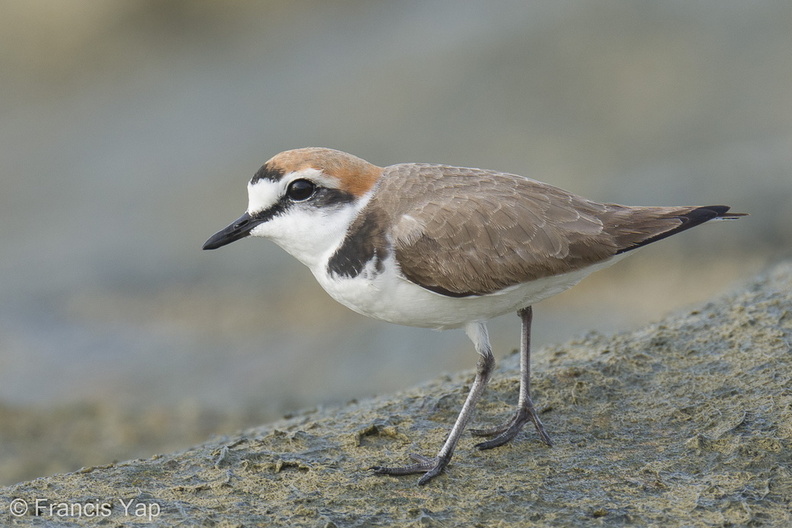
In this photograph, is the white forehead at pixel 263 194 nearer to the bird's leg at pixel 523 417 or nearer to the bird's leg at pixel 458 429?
the bird's leg at pixel 458 429

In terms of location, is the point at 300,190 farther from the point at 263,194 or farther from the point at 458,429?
the point at 458,429

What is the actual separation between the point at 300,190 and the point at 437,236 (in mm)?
802

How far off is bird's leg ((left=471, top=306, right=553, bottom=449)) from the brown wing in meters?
0.72

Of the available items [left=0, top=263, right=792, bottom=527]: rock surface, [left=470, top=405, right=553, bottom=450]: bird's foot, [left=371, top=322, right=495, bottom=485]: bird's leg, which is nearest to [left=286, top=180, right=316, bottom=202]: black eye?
[left=371, top=322, right=495, bottom=485]: bird's leg

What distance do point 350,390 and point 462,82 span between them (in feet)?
29.6

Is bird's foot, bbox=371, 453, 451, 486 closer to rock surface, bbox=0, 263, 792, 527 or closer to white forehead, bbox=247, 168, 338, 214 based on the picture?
rock surface, bbox=0, 263, 792, 527

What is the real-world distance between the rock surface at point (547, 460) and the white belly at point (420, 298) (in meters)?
0.81

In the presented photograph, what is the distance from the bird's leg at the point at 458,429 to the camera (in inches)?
195

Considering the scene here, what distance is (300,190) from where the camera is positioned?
16.7 ft

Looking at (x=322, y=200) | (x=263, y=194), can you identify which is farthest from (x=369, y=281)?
(x=263, y=194)

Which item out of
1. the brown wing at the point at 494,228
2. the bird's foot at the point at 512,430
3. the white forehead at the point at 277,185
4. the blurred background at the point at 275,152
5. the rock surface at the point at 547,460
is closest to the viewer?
the rock surface at the point at 547,460

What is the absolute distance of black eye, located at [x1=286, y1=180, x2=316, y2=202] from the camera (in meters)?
5.09

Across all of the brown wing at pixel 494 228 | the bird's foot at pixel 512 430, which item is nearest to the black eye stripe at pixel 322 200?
the brown wing at pixel 494 228

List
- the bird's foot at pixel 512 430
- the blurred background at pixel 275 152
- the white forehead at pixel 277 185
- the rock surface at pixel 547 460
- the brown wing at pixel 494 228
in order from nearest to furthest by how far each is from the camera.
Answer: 1. the rock surface at pixel 547 460
2. the brown wing at pixel 494 228
3. the white forehead at pixel 277 185
4. the bird's foot at pixel 512 430
5. the blurred background at pixel 275 152
